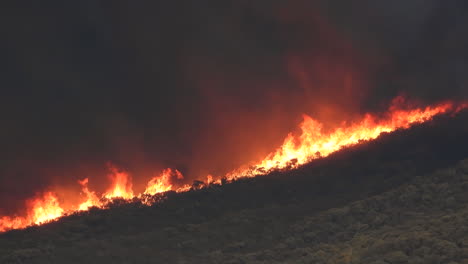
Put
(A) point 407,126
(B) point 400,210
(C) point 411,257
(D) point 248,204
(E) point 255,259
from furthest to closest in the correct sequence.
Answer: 1. (A) point 407,126
2. (D) point 248,204
3. (B) point 400,210
4. (E) point 255,259
5. (C) point 411,257

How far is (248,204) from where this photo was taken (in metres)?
62.6

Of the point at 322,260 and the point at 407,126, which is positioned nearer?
the point at 322,260

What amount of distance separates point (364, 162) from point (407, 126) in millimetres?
8553

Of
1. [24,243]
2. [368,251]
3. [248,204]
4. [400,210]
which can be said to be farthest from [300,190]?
[24,243]

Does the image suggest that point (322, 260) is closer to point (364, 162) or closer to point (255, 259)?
point (255, 259)

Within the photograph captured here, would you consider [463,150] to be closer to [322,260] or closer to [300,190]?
[300,190]

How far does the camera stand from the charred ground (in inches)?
2013

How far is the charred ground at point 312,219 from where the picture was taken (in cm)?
5112

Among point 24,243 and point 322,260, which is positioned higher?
point 24,243

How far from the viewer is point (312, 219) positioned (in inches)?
2270

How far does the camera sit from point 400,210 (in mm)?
56062

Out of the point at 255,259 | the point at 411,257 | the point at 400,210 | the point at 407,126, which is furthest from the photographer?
the point at 407,126

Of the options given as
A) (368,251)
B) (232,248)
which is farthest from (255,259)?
(368,251)

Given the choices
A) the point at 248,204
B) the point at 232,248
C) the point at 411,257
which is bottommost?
the point at 411,257
